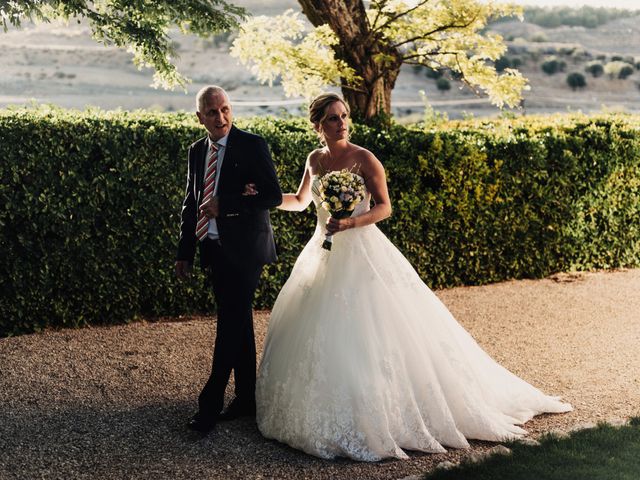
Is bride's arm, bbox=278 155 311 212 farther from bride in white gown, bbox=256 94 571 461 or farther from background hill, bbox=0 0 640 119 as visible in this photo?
background hill, bbox=0 0 640 119

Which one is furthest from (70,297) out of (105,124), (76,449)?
(76,449)

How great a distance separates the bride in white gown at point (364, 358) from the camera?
15.9 feet

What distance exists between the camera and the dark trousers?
5.16 metres

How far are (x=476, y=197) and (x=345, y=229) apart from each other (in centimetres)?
526

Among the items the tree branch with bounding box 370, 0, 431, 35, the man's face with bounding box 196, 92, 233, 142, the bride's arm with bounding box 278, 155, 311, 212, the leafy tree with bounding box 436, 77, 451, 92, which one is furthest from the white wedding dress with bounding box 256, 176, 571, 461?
the leafy tree with bounding box 436, 77, 451, 92

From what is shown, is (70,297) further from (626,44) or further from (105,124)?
(626,44)

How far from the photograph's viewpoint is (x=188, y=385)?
21.0 ft

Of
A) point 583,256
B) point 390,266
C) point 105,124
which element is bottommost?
point 583,256

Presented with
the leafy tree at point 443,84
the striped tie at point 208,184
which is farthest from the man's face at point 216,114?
the leafy tree at point 443,84

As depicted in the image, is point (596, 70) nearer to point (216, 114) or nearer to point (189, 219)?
point (189, 219)

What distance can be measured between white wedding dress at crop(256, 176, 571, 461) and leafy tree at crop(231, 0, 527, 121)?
18.1 ft

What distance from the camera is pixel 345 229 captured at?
17.1 ft

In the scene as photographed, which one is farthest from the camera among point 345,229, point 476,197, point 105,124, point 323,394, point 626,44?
point 626,44

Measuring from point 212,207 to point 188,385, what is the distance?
1.92 metres
